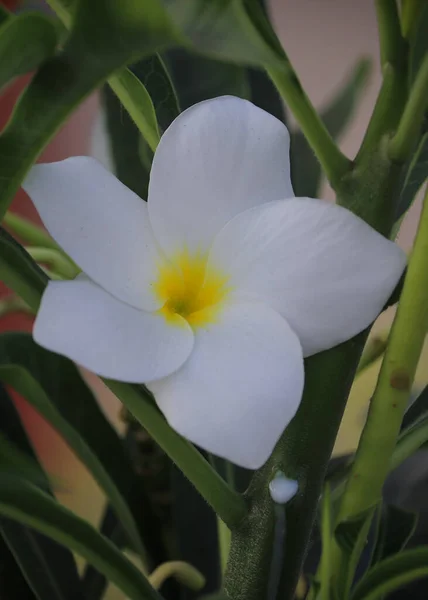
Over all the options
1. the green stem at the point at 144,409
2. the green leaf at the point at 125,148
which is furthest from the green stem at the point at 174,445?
the green leaf at the point at 125,148

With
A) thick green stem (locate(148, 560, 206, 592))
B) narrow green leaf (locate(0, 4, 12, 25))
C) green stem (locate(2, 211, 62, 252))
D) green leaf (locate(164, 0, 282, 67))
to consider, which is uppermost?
green leaf (locate(164, 0, 282, 67))

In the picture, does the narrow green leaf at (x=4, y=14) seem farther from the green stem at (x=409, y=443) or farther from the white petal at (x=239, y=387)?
the green stem at (x=409, y=443)

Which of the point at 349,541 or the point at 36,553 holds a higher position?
the point at 349,541

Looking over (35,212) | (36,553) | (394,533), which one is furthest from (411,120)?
(35,212)

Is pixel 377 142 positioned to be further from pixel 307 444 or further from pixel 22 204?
pixel 22 204

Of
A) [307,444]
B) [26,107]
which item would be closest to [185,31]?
[26,107]

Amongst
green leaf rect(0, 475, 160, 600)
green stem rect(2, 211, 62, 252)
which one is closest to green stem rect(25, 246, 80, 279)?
green stem rect(2, 211, 62, 252)

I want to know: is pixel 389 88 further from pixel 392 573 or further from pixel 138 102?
pixel 392 573

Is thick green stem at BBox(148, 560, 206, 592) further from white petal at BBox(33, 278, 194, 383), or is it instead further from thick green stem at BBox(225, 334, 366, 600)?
white petal at BBox(33, 278, 194, 383)
